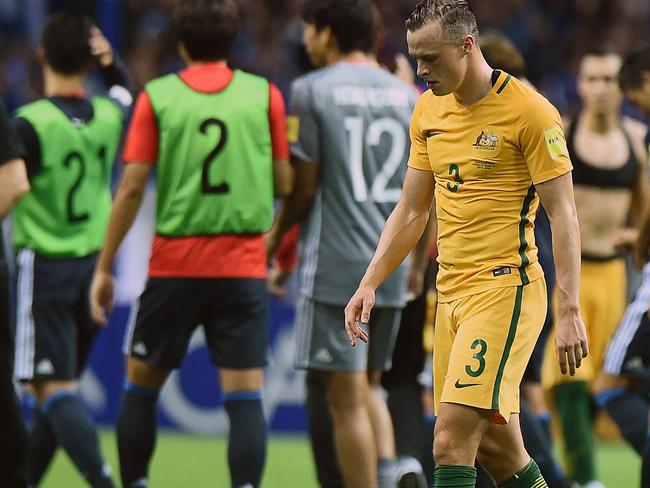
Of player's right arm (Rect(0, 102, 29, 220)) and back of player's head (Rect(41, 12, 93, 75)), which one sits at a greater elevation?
back of player's head (Rect(41, 12, 93, 75))

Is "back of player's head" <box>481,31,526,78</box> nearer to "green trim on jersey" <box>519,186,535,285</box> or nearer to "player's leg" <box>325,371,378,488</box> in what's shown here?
"player's leg" <box>325,371,378,488</box>

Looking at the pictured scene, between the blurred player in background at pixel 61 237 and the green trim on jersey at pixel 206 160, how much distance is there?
0.89m

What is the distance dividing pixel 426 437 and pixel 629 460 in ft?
11.3

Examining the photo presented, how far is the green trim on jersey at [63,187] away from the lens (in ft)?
23.4

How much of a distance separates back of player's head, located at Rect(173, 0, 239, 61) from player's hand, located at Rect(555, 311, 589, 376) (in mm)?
2413

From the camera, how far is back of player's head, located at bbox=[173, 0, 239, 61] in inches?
255

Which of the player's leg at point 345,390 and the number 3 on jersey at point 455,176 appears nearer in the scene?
the number 3 on jersey at point 455,176

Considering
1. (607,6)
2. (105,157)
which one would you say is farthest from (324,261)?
(607,6)

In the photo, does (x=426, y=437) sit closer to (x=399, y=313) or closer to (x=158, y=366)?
(x=399, y=313)

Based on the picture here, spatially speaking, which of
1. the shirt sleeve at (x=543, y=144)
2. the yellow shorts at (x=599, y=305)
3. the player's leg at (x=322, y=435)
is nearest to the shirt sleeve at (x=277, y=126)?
the player's leg at (x=322, y=435)

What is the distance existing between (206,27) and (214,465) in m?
4.34

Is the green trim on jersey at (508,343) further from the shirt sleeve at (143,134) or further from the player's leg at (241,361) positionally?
the shirt sleeve at (143,134)

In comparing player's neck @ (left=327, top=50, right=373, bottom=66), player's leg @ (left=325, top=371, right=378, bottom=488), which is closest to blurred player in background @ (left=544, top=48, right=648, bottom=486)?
player's leg @ (left=325, top=371, right=378, bottom=488)

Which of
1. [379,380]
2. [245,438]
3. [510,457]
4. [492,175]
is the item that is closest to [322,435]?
[379,380]
